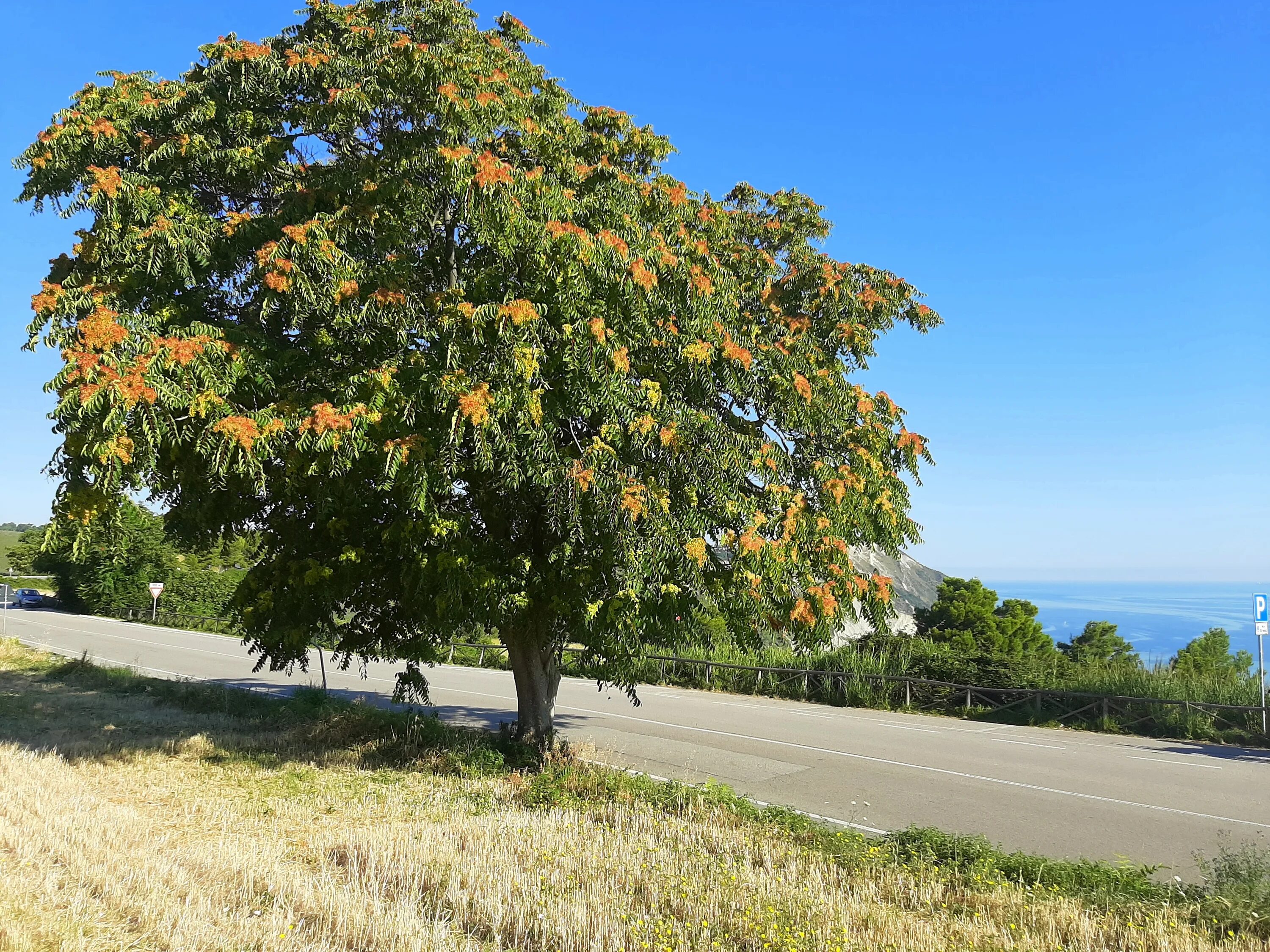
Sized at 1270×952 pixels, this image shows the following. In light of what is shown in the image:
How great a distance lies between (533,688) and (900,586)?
7640mm

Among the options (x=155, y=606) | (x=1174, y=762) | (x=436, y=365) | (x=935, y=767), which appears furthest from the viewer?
(x=155, y=606)

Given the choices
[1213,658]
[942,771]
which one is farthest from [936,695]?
[1213,658]

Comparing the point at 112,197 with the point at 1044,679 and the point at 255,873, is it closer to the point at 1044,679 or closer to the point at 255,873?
the point at 255,873

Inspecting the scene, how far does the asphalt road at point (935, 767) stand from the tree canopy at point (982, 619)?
8.40m

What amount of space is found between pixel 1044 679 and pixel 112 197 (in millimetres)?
19661

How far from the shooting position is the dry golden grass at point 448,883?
16.2 feet

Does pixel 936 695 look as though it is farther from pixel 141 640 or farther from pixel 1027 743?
pixel 141 640

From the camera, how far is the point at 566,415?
8719 millimetres

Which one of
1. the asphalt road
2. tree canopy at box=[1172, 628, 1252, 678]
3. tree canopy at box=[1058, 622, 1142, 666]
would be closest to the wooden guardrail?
the asphalt road

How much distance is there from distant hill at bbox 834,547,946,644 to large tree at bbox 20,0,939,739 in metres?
0.56

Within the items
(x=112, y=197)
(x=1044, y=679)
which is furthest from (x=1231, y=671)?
(x=112, y=197)

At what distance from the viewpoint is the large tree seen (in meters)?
7.98

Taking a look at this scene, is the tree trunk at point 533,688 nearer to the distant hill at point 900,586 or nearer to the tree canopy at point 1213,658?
the distant hill at point 900,586

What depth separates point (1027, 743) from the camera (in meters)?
15.8
